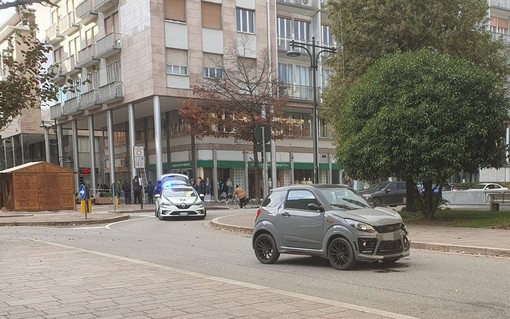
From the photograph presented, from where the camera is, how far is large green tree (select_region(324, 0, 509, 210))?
805 inches

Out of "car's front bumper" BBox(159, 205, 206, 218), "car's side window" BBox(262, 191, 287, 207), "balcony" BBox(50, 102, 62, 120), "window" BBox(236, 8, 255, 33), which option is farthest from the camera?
"balcony" BBox(50, 102, 62, 120)

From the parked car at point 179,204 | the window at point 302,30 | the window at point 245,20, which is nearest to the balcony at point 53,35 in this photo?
the window at point 245,20

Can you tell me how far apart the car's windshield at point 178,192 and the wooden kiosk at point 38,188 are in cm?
1125

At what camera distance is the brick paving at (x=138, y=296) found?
232 inches

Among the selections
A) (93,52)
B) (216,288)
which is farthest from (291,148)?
(216,288)

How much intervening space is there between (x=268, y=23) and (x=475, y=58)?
2231 centimetres

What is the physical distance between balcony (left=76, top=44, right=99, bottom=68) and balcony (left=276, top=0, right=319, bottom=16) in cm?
1615

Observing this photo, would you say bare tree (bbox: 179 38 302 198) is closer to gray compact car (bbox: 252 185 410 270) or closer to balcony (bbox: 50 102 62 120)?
balcony (bbox: 50 102 62 120)

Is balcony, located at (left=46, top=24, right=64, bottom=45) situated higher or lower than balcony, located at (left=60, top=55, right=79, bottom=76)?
higher

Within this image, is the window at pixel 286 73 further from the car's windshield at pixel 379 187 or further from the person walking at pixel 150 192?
the car's windshield at pixel 379 187

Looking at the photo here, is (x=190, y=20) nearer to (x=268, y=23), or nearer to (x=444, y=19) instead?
(x=268, y=23)

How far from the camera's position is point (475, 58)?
21781mm

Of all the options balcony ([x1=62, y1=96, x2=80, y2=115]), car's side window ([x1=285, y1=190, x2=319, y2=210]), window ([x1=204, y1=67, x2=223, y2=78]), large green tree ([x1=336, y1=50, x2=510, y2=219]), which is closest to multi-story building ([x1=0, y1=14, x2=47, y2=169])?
balcony ([x1=62, y1=96, x2=80, y2=115])

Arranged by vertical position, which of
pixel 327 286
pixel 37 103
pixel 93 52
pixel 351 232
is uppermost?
pixel 93 52
